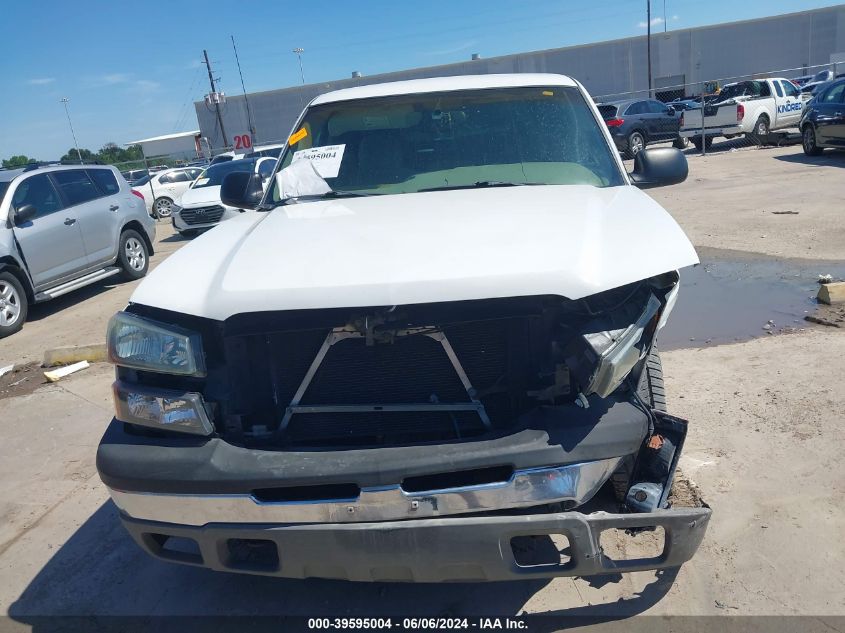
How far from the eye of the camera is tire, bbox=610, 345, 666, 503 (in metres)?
2.51

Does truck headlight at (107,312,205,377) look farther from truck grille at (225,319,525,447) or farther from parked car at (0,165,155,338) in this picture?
parked car at (0,165,155,338)

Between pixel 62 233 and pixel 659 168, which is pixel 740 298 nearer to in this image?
pixel 659 168

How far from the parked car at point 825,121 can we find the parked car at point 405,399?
15.0 m

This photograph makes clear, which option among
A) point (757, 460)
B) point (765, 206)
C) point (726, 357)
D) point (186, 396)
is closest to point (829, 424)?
point (757, 460)

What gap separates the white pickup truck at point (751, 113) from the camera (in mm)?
20219

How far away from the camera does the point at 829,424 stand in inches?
150

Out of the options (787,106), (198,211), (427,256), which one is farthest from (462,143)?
(787,106)

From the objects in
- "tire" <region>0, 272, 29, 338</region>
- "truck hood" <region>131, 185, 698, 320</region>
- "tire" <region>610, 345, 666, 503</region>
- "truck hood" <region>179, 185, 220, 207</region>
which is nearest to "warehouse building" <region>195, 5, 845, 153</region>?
"truck hood" <region>179, 185, 220, 207</region>

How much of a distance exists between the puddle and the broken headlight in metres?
3.28

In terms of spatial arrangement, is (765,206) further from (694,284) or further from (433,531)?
(433,531)

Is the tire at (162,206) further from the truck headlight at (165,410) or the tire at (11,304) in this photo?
the truck headlight at (165,410)

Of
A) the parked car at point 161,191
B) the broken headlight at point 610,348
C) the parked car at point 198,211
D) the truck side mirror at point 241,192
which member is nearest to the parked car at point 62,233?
the parked car at point 198,211

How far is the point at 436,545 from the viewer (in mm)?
2139

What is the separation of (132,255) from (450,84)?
798cm
